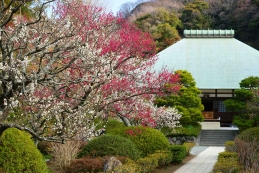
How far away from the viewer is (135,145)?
11500 millimetres

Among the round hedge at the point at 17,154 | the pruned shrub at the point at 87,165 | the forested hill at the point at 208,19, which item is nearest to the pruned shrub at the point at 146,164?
the pruned shrub at the point at 87,165

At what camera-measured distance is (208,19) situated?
159 feet

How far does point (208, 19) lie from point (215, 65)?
22193 millimetres

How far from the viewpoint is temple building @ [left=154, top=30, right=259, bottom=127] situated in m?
26.2

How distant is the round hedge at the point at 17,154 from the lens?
24.2 feet

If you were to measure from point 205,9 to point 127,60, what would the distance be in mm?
40588

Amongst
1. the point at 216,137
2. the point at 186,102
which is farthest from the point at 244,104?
the point at 186,102

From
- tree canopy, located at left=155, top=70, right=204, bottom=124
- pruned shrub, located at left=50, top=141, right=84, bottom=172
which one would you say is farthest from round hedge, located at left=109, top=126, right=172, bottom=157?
tree canopy, located at left=155, top=70, right=204, bottom=124

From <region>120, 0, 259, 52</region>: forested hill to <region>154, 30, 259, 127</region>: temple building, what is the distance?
10.7 meters

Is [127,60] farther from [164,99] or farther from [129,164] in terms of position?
[164,99]

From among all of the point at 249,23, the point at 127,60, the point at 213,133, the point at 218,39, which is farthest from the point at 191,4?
the point at 127,60

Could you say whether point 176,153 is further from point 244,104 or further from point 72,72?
point 244,104

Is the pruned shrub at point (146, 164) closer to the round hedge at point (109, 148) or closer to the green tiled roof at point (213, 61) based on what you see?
the round hedge at point (109, 148)

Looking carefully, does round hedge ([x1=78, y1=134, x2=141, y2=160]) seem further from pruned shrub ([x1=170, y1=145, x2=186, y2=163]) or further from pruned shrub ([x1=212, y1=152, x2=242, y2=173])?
pruned shrub ([x1=170, y1=145, x2=186, y2=163])
